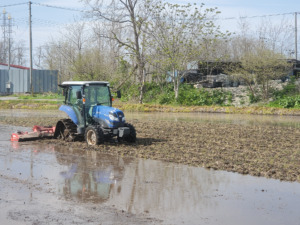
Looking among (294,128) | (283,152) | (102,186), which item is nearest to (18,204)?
(102,186)

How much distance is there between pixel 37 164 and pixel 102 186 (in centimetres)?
307

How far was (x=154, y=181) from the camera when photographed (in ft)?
32.0

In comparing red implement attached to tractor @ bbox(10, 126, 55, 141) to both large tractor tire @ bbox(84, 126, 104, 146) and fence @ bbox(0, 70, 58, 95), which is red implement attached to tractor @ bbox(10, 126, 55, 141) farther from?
fence @ bbox(0, 70, 58, 95)

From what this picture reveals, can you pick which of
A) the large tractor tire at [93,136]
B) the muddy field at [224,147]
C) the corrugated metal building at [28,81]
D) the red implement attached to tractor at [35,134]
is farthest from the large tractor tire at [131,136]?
the corrugated metal building at [28,81]

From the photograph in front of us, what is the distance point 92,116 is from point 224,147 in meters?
4.36

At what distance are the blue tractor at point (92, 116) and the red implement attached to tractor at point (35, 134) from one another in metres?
0.93

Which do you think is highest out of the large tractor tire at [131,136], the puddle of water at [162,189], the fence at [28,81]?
the fence at [28,81]

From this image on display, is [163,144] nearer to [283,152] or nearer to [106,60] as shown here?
[283,152]

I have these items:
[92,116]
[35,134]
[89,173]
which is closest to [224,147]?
[92,116]

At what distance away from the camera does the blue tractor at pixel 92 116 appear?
14.2m

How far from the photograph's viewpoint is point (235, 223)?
6953 mm

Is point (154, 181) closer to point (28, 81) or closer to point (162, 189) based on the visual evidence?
point (162, 189)

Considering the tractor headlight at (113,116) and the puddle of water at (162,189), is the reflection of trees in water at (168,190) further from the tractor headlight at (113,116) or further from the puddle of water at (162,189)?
the tractor headlight at (113,116)

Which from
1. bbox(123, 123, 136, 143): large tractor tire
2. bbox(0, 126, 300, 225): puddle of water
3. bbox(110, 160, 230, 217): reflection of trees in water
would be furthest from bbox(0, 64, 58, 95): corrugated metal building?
bbox(110, 160, 230, 217): reflection of trees in water
